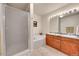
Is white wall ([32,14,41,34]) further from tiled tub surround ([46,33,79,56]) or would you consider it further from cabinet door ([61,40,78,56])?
cabinet door ([61,40,78,56])

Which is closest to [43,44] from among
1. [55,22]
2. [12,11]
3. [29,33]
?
[55,22]

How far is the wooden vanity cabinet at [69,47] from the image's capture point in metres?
2.30

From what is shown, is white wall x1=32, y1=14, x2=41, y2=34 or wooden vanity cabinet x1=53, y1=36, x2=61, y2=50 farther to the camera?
white wall x1=32, y1=14, x2=41, y2=34

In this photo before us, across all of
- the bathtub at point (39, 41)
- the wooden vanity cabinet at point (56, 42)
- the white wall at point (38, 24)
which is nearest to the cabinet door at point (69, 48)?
the wooden vanity cabinet at point (56, 42)

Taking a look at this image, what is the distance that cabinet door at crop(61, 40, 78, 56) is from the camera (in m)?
2.33

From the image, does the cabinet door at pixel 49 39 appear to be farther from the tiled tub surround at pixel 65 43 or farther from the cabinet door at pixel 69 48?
the cabinet door at pixel 69 48

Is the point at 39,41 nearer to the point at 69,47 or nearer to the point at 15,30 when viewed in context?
the point at 69,47

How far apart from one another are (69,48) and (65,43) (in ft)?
0.66

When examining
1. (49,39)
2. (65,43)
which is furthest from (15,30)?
(49,39)

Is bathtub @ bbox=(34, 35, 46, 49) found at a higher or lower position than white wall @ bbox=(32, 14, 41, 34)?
lower

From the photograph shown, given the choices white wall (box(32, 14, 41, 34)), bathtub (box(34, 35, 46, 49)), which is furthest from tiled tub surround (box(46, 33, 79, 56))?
white wall (box(32, 14, 41, 34))

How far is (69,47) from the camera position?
251cm

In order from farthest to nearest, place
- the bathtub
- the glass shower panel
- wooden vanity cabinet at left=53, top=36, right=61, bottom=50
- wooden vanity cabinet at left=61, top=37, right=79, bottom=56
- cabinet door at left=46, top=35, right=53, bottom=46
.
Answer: cabinet door at left=46, top=35, right=53, bottom=46, the bathtub, wooden vanity cabinet at left=53, top=36, right=61, bottom=50, wooden vanity cabinet at left=61, top=37, right=79, bottom=56, the glass shower panel

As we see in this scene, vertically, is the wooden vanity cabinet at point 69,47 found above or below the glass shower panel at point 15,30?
below
